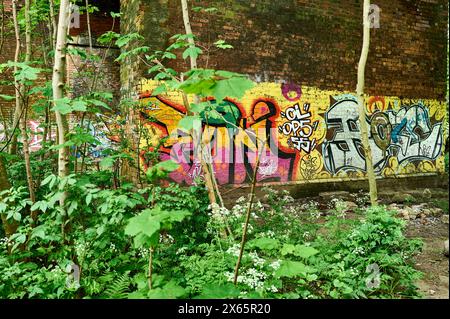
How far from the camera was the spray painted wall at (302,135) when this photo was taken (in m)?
6.11

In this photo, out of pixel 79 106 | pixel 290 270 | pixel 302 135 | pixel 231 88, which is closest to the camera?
pixel 231 88

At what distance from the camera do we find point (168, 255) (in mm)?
3318

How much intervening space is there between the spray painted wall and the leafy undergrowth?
8.30 feet

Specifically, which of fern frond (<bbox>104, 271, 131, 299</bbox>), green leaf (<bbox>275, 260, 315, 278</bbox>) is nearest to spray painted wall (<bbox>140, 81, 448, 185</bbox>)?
fern frond (<bbox>104, 271, 131, 299</bbox>)

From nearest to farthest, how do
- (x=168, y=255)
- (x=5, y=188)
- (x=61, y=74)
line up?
1. (x=61, y=74)
2. (x=5, y=188)
3. (x=168, y=255)

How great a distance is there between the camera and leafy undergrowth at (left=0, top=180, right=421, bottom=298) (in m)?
2.44

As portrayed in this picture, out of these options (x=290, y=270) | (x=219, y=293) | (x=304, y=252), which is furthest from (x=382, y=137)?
(x=219, y=293)

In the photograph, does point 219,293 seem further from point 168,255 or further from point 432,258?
point 432,258

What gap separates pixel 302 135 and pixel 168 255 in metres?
4.91

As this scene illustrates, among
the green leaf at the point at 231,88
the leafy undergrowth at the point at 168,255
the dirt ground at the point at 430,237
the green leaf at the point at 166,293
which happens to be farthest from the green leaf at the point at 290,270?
the dirt ground at the point at 430,237

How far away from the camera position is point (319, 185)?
7.47m
